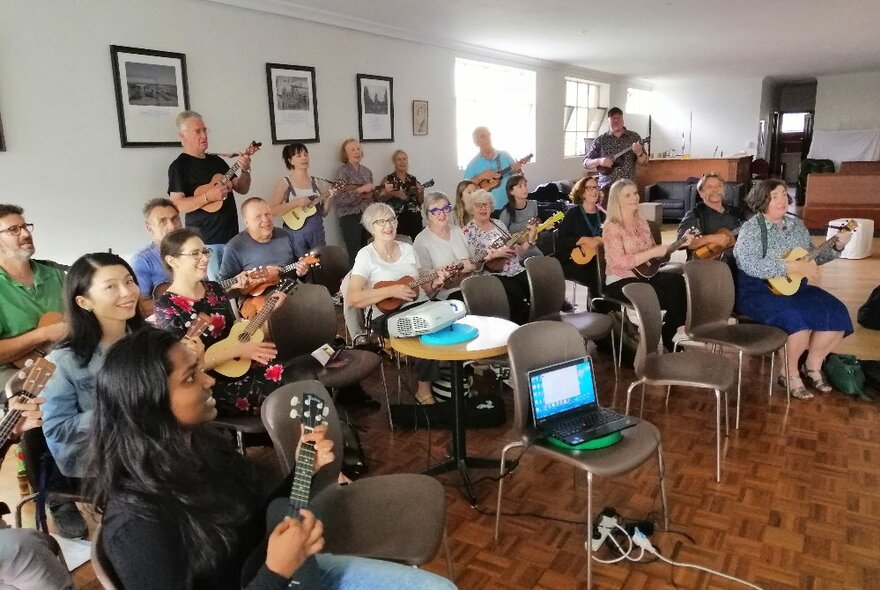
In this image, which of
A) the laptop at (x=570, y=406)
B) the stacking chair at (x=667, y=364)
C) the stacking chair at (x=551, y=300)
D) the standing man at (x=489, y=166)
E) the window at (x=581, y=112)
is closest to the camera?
the laptop at (x=570, y=406)

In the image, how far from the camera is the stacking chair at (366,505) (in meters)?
1.73

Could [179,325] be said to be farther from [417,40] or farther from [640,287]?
[417,40]

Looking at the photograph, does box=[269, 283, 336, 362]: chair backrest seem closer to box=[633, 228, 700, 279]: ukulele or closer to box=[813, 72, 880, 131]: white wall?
box=[633, 228, 700, 279]: ukulele

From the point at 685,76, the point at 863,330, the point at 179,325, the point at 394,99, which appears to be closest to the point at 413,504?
the point at 179,325

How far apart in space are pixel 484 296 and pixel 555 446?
1.25 meters

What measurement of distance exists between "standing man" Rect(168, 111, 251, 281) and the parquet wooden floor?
169cm

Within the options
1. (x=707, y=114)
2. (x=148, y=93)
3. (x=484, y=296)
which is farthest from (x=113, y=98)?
(x=707, y=114)

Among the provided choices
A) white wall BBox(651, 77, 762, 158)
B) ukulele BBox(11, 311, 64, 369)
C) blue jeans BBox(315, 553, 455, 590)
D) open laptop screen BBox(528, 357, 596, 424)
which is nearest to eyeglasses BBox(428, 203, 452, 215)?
open laptop screen BBox(528, 357, 596, 424)

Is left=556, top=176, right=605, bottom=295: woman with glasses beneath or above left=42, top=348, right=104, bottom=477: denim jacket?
above

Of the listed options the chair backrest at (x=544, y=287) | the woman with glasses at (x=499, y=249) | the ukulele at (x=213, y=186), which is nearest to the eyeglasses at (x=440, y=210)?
the woman with glasses at (x=499, y=249)

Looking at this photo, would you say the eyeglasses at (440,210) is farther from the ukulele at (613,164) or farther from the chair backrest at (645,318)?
the ukulele at (613,164)

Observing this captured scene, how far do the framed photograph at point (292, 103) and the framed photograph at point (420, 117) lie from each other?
1.60 meters

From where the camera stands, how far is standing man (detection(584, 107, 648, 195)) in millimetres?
7164

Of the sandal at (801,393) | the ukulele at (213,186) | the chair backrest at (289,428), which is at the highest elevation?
the ukulele at (213,186)
